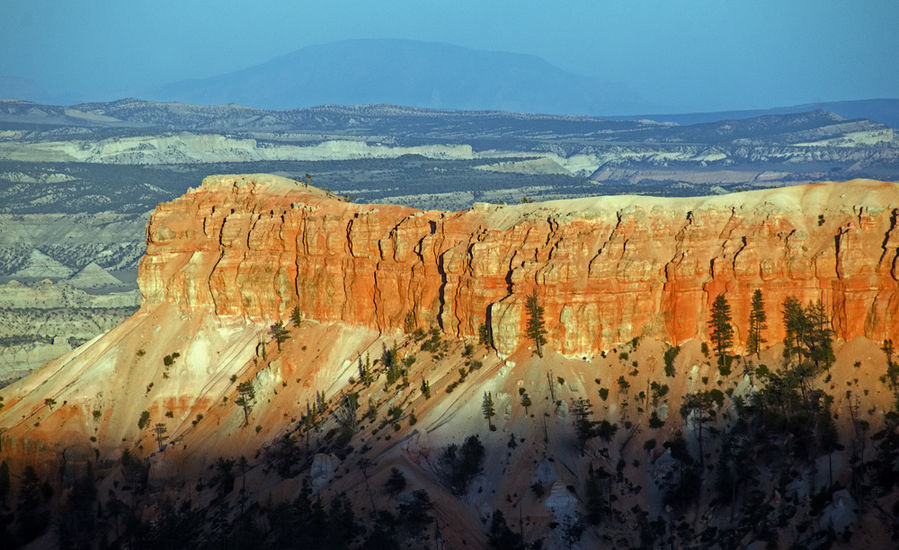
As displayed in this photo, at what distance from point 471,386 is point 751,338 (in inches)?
813

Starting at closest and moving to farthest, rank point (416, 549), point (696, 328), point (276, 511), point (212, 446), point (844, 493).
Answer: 1. point (844, 493)
2. point (416, 549)
3. point (276, 511)
4. point (696, 328)
5. point (212, 446)

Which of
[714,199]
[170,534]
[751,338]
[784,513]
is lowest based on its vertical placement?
[170,534]

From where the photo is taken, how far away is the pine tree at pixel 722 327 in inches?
3853

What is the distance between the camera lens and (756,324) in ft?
320

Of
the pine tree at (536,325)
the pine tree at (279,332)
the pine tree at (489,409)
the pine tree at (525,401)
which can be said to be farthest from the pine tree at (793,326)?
the pine tree at (279,332)

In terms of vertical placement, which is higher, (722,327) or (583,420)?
(722,327)

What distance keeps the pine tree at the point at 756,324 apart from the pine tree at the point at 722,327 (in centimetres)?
143

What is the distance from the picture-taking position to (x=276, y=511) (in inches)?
3696

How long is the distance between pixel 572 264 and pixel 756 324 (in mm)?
14162

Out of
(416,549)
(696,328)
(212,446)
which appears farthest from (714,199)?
(212,446)

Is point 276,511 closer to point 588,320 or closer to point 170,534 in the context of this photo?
point 170,534

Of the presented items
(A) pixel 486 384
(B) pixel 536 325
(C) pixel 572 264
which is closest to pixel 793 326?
(C) pixel 572 264

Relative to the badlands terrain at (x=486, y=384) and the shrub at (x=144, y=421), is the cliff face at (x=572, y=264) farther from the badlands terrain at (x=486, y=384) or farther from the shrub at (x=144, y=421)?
the shrub at (x=144, y=421)

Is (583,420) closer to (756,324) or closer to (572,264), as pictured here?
(572,264)
